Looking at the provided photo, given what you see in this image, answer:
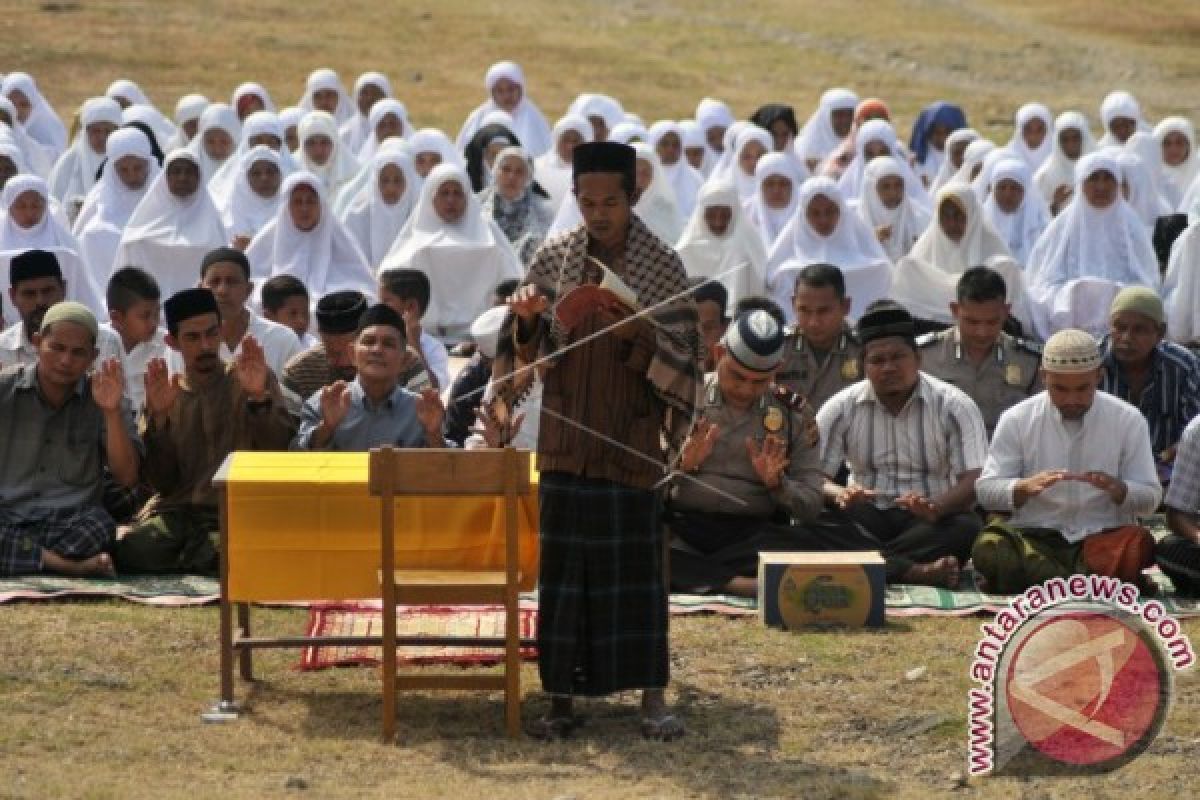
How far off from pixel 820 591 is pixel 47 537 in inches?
114

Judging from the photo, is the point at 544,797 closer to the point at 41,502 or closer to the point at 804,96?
the point at 41,502

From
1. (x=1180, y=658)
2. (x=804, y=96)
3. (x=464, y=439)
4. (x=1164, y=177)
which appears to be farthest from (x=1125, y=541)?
(x=804, y=96)

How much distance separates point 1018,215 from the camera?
16391mm

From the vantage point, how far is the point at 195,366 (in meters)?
9.14

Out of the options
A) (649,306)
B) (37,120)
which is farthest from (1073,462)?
(37,120)

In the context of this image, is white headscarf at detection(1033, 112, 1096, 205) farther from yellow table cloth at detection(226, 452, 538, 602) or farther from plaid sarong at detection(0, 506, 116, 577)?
yellow table cloth at detection(226, 452, 538, 602)

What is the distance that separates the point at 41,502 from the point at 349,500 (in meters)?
2.17

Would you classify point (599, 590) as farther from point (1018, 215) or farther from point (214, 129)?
point (214, 129)

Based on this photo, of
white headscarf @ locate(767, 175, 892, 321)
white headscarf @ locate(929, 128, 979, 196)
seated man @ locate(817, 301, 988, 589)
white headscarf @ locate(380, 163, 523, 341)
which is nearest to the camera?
seated man @ locate(817, 301, 988, 589)

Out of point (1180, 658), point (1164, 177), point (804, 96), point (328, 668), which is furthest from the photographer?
point (804, 96)

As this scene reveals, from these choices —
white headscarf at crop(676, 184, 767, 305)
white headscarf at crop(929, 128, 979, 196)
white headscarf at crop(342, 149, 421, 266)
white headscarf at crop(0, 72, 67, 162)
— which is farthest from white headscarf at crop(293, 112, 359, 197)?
white headscarf at crop(929, 128, 979, 196)

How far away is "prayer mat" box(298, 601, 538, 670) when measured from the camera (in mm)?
7910

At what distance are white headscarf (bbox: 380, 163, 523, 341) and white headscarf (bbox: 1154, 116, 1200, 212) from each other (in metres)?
6.61

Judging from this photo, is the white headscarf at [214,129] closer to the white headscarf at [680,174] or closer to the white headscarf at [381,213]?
the white headscarf at [381,213]
